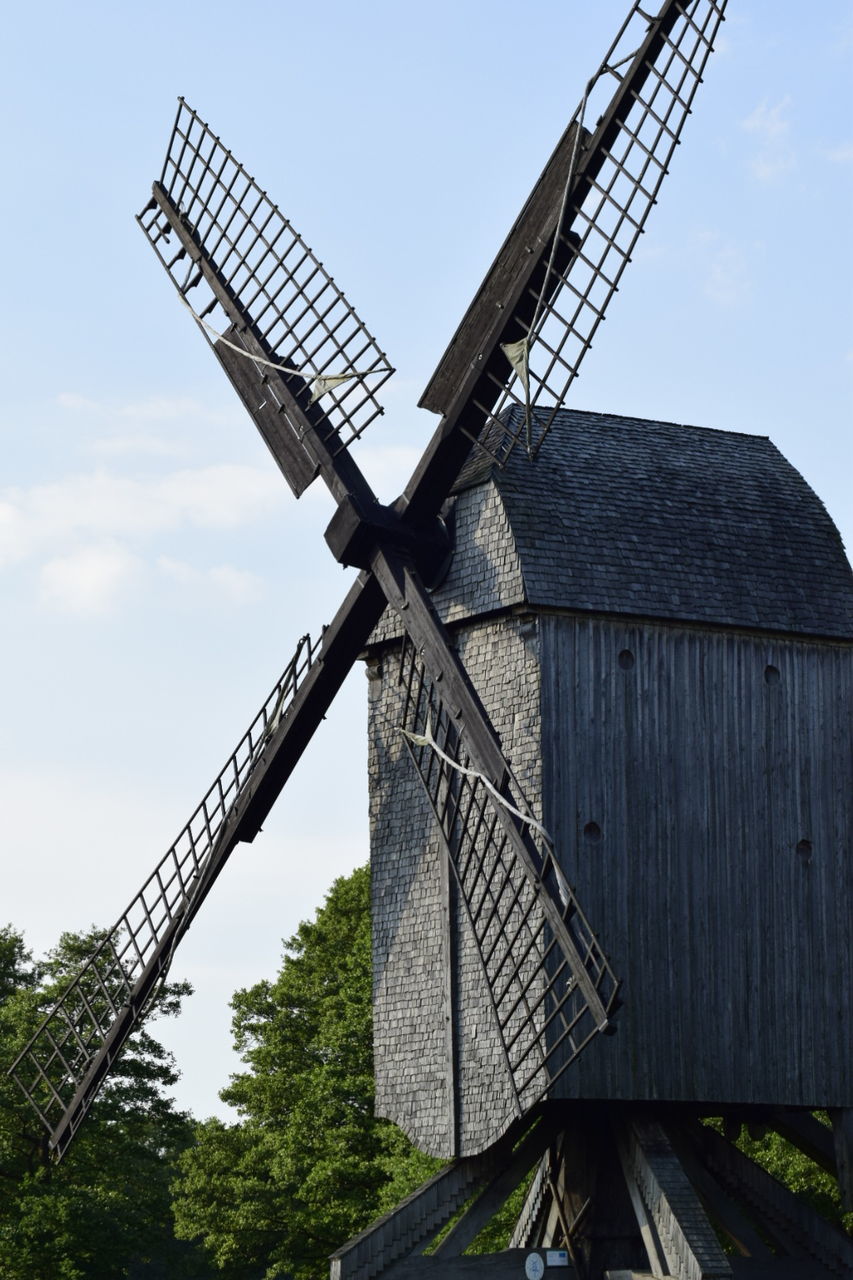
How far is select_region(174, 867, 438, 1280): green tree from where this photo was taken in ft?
106

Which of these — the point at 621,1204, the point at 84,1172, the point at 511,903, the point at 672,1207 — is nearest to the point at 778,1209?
the point at 621,1204

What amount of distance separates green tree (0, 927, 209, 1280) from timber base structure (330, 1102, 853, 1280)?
1207cm

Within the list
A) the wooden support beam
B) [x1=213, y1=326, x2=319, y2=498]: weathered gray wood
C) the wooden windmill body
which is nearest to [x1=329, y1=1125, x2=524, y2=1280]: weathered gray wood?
the wooden windmill body

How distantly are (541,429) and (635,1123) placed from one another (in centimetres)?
655

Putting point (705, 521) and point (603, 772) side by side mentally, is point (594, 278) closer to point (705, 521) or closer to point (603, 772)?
point (705, 521)

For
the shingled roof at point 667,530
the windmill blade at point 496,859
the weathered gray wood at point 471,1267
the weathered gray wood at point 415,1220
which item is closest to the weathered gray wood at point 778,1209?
the weathered gray wood at point 471,1267

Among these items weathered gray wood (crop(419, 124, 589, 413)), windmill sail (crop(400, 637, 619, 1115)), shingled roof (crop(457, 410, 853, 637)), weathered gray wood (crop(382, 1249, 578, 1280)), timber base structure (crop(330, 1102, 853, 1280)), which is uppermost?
weathered gray wood (crop(419, 124, 589, 413))

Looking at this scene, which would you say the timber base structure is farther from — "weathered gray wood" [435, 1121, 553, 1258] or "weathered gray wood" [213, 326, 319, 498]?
"weathered gray wood" [213, 326, 319, 498]

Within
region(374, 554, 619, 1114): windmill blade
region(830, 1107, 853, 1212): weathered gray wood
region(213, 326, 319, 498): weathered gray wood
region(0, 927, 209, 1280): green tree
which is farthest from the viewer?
region(0, 927, 209, 1280): green tree

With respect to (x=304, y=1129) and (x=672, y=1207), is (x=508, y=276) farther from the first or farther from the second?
(x=304, y=1129)

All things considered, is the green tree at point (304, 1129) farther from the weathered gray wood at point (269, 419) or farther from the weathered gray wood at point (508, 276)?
the weathered gray wood at point (508, 276)

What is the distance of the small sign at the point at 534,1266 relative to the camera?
1784 centimetres

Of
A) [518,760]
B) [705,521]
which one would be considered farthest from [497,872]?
[705,521]

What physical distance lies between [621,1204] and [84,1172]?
48.3 feet
